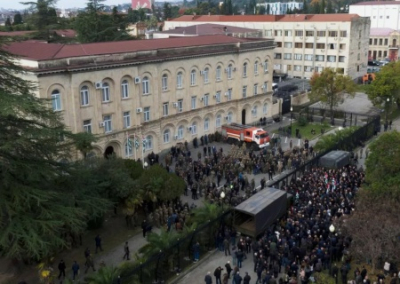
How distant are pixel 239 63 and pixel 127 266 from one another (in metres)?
32.9

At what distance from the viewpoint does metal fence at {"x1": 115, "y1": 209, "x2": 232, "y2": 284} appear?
2077 centimetres

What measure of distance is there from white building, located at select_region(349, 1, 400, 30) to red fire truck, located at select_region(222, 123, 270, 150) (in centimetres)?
8194

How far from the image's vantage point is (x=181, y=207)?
29.5 metres

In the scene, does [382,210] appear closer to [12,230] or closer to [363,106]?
[12,230]

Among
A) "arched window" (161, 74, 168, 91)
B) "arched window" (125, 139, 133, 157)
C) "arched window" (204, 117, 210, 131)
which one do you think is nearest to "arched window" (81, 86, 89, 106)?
"arched window" (125, 139, 133, 157)

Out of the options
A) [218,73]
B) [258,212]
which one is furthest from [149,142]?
[258,212]

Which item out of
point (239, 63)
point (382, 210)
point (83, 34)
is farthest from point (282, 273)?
point (83, 34)

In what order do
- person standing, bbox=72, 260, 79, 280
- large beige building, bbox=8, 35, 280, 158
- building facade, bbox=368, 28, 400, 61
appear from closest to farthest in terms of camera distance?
1. person standing, bbox=72, 260, 79, 280
2. large beige building, bbox=8, 35, 280, 158
3. building facade, bbox=368, 28, 400, 61

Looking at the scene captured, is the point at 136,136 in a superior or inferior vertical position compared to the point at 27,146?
inferior

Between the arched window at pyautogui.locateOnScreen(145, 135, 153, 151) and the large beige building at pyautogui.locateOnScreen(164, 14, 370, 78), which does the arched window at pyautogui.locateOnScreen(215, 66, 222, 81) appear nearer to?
the arched window at pyautogui.locateOnScreen(145, 135, 153, 151)

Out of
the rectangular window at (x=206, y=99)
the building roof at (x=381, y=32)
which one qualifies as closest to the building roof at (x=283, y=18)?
the building roof at (x=381, y=32)

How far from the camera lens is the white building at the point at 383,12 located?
109875 millimetres

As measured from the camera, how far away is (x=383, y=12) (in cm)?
11269

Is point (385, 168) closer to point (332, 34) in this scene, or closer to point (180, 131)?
point (180, 131)
